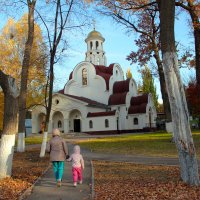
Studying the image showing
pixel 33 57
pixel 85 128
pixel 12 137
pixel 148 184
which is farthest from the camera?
pixel 85 128

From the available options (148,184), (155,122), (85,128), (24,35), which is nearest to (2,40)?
(24,35)

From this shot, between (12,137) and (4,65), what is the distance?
797 inches

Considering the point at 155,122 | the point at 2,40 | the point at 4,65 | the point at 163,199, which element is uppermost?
the point at 2,40

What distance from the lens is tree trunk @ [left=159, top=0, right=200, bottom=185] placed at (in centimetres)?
803

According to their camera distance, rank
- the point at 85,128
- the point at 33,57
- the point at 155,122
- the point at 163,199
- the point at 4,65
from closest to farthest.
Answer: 1. the point at 163,199
2. the point at 33,57
3. the point at 4,65
4. the point at 85,128
5. the point at 155,122

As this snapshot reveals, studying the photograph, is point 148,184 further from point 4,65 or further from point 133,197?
point 4,65

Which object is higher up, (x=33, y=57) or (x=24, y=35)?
(x=24, y=35)

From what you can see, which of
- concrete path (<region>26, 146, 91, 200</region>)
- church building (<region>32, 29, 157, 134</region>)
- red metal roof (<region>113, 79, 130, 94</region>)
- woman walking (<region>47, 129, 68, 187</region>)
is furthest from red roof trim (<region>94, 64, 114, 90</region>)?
woman walking (<region>47, 129, 68, 187</region>)

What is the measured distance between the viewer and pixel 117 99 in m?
50.3

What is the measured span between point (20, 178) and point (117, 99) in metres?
40.9

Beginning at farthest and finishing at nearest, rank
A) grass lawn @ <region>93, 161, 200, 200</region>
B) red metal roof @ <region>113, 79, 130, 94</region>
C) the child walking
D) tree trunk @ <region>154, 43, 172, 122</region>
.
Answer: red metal roof @ <region>113, 79, 130, 94</region> < tree trunk @ <region>154, 43, 172, 122</region> < the child walking < grass lawn @ <region>93, 161, 200, 200</region>

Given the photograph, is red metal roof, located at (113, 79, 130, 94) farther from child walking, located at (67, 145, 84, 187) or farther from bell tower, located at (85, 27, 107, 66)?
child walking, located at (67, 145, 84, 187)

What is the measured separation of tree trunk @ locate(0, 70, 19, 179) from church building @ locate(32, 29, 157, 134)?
122 ft

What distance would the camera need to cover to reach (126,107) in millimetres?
50344
